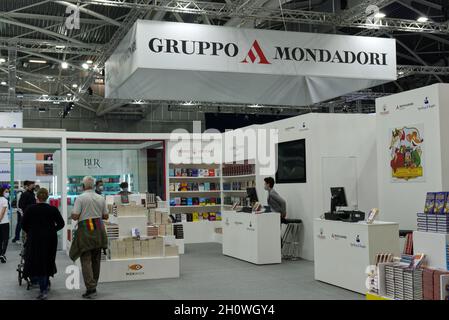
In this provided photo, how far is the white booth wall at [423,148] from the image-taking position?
6.85m

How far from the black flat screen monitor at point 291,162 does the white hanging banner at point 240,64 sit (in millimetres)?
2652

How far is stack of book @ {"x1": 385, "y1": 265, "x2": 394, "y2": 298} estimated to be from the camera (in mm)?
4434

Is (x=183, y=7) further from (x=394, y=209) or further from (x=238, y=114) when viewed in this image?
(x=238, y=114)

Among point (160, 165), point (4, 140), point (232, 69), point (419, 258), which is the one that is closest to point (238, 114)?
point (160, 165)

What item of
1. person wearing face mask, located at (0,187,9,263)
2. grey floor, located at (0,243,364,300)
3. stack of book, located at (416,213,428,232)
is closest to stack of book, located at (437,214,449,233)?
stack of book, located at (416,213,428,232)

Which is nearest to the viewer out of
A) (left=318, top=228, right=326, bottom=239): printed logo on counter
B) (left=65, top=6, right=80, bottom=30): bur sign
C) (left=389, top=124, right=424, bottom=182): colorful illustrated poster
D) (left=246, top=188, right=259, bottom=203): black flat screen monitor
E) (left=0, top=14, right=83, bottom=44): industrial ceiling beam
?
(left=318, top=228, right=326, bottom=239): printed logo on counter

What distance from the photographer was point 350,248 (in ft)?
Result: 21.0

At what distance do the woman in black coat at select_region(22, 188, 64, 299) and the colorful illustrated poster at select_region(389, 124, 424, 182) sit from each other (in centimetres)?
463

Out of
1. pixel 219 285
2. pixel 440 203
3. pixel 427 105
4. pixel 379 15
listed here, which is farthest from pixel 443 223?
pixel 379 15

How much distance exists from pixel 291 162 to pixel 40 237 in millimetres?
4945

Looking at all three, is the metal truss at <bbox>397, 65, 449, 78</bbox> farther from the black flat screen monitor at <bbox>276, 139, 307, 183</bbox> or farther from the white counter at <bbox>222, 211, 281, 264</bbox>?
the white counter at <bbox>222, 211, 281, 264</bbox>

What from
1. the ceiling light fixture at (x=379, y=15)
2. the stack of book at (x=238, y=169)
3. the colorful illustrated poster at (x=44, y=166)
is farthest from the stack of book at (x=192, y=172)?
the ceiling light fixture at (x=379, y=15)

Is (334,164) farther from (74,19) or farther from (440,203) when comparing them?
(74,19)

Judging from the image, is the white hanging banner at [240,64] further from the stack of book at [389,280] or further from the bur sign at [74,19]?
the stack of book at [389,280]
